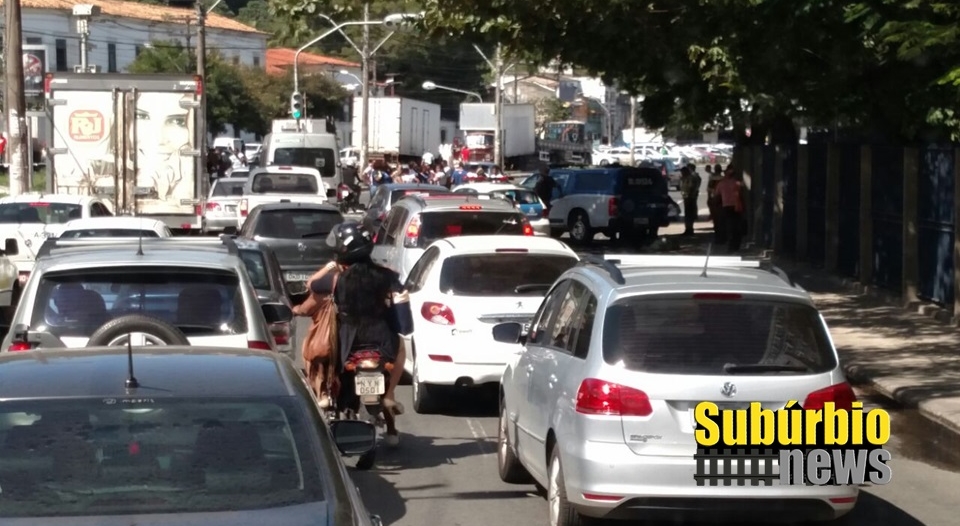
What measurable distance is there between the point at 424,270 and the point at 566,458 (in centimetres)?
564

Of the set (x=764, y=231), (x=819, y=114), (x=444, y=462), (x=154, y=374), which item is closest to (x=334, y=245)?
(x=444, y=462)

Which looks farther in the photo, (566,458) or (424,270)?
(424,270)

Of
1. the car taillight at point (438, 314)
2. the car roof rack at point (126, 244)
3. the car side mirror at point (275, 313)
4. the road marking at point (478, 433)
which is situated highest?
the car roof rack at point (126, 244)

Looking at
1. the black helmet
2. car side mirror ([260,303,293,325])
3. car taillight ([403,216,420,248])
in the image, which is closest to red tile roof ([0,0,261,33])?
car taillight ([403,216,420,248])

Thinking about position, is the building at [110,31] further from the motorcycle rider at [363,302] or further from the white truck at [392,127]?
the motorcycle rider at [363,302]

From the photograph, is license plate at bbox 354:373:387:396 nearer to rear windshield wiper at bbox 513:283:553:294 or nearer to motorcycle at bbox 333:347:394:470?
motorcycle at bbox 333:347:394:470

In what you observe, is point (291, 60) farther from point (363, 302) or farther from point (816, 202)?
point (363, 302)

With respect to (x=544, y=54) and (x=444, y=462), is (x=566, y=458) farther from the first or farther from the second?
(x=544, y=54)

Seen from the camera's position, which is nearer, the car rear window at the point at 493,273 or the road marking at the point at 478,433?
the road marking at the point at 478,433

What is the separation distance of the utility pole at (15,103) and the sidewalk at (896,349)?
14.8 metres

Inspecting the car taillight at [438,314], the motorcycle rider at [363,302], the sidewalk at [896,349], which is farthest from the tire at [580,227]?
the motorcycle rider at [363,302]

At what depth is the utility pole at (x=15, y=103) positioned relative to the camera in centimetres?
2702

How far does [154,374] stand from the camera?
4945mm

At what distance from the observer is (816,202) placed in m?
25.6
